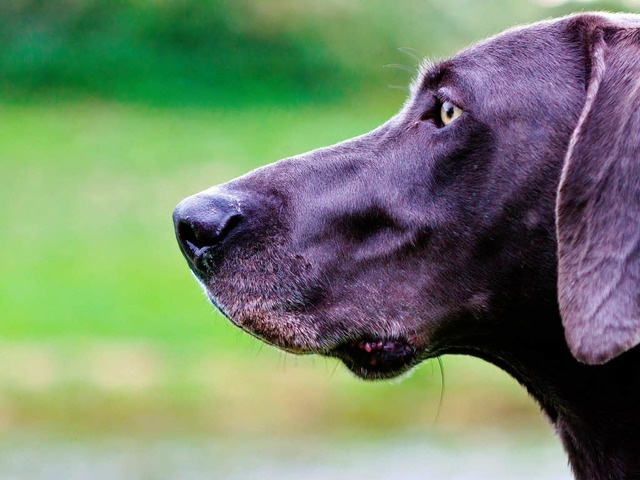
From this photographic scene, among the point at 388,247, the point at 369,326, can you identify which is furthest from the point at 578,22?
the point at 369,326

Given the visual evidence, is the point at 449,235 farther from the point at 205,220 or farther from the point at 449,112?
the point at 205,220

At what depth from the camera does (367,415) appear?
7.45 meters

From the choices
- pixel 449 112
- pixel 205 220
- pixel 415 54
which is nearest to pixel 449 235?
pixel 449 112

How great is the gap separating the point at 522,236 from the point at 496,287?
158 millimetres

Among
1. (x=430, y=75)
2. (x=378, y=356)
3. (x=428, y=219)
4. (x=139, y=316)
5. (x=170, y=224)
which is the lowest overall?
(x=170, y=224)

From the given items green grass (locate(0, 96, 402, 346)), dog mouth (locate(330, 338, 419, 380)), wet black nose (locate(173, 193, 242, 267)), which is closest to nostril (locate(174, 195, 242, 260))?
wet black nose (locate(173, 193, 242, 267))

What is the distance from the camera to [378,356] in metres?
3.19

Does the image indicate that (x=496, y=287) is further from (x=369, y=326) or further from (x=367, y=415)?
(x=367, y=415)

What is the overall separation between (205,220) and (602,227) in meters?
1.03

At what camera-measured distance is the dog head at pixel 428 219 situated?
303cm

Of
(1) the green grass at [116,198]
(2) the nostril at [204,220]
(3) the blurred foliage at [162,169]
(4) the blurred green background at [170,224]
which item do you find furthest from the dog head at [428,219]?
(1) the green grass at [116,198]

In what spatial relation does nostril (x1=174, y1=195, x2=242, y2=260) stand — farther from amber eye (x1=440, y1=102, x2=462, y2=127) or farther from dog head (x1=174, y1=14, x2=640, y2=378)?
amber eye (x1=440, y1=102, x2=462, y2=127)

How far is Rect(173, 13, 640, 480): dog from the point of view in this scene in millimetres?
3029

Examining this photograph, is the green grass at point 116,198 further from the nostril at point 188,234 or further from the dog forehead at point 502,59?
the dog forehead at point 502,59
